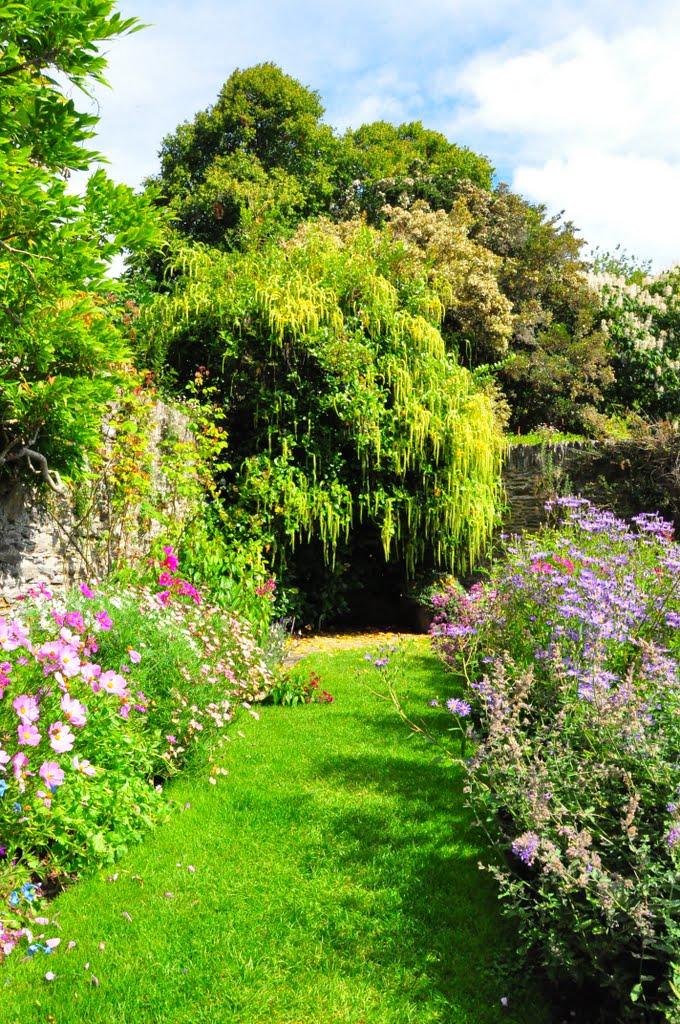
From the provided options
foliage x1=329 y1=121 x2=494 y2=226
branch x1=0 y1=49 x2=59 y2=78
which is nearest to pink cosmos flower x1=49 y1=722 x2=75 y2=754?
branch x1=0 y1=49 x2=59 y2=78

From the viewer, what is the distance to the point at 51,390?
457 centimetres

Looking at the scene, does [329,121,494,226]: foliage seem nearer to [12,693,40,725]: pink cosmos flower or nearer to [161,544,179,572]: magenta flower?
[161,544,179,572]: magenta flower

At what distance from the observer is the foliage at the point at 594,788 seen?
7.32 ft

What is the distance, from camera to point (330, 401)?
7.99 meters

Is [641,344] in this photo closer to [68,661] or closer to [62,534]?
[62,534]

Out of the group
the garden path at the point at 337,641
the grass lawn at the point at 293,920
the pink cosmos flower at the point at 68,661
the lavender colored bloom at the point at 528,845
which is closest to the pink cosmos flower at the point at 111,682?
the pink cosmos flower at the point at 68,661

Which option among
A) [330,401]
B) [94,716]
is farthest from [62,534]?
[330,401]

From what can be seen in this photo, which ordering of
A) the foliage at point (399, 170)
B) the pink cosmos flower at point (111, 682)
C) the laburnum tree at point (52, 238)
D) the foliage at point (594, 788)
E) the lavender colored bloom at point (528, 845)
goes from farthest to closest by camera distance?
the foliage at point (399, 170) → the laburnum tree at point (52, 238) → the pink cosmos flower at point (111, 682) → the lavender colored bloom at point (528, 845) → the foliage at point (594, 788)

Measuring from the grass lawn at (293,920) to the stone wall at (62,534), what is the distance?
76.4 inches

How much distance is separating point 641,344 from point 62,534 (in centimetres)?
1344

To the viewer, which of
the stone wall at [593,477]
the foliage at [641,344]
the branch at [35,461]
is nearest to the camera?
the branch at [35,461]

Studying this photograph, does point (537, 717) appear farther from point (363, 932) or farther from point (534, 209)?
point (534, 209)

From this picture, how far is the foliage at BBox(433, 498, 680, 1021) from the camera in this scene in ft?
7.32

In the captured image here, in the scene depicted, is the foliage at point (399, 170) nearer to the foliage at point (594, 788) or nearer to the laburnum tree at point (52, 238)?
the laburnum tree at point (52, 238)
